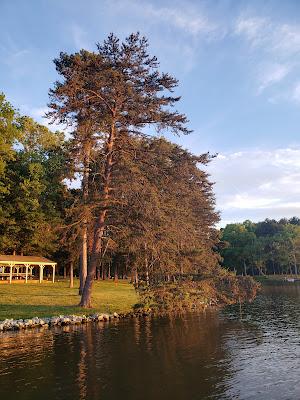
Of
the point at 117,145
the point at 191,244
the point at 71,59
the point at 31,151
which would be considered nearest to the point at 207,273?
the point at 191,244

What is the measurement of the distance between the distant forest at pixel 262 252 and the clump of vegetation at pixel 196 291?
7727 centimetres

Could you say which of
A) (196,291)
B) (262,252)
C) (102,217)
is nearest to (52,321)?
(102,217)

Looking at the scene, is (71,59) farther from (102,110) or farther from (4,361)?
(4,361)

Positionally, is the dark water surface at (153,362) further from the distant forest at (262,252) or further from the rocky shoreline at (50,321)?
the distant forest at (262,252)

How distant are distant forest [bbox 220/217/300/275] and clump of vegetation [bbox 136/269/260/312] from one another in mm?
77266

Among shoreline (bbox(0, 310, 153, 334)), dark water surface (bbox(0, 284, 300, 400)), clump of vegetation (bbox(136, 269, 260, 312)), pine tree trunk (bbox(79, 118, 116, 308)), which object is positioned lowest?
dark water surface (bbox(0, 284, 300, 400))

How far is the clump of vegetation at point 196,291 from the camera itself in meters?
24.1

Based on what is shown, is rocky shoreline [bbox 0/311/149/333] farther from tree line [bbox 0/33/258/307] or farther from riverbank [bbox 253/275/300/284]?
riverbank [bbox 253/275/300/284]

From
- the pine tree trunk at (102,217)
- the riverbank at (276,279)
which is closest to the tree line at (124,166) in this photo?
the pine tree trunk at (102,217)

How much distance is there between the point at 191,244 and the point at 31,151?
36691 mm

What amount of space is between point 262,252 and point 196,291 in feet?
306

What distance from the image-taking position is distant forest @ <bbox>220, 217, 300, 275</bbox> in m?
107

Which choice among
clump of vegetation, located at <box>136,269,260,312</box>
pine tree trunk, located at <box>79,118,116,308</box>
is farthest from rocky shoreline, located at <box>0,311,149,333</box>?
clump of vegetation, located at <box>136,269,260,312</box>

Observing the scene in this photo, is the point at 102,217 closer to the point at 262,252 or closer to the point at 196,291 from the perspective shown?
the point at 196,291
